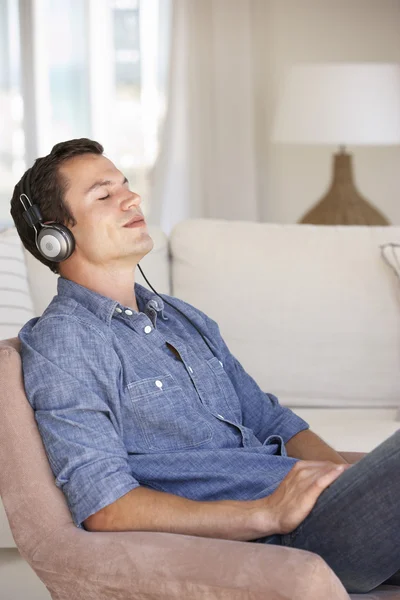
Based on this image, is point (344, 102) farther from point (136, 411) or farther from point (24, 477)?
point (24, 477)

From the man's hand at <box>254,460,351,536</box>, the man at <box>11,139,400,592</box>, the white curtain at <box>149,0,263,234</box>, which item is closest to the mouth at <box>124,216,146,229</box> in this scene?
the man at <box>11,139,400,592</box>

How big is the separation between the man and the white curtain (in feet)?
9.28

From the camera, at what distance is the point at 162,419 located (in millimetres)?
1490

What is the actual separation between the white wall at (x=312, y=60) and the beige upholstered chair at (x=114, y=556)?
334cm

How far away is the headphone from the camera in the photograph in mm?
1607

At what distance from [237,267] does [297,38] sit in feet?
8.11

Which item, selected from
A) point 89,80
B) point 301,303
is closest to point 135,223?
point 301,303

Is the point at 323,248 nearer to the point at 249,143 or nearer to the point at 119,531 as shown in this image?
the point at 119,531

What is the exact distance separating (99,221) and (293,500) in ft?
2.07

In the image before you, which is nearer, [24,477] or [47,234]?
[24,477]

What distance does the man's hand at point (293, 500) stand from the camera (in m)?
1.31

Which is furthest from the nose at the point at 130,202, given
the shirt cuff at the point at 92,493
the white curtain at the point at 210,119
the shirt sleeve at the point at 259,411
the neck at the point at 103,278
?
the white curtain at the point at 210,119

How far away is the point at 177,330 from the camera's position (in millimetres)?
1744

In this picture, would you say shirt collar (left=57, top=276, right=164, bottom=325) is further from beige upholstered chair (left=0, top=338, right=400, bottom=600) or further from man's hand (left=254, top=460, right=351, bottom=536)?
man's hand (left=254, top=460, right=351, bottom=536)
